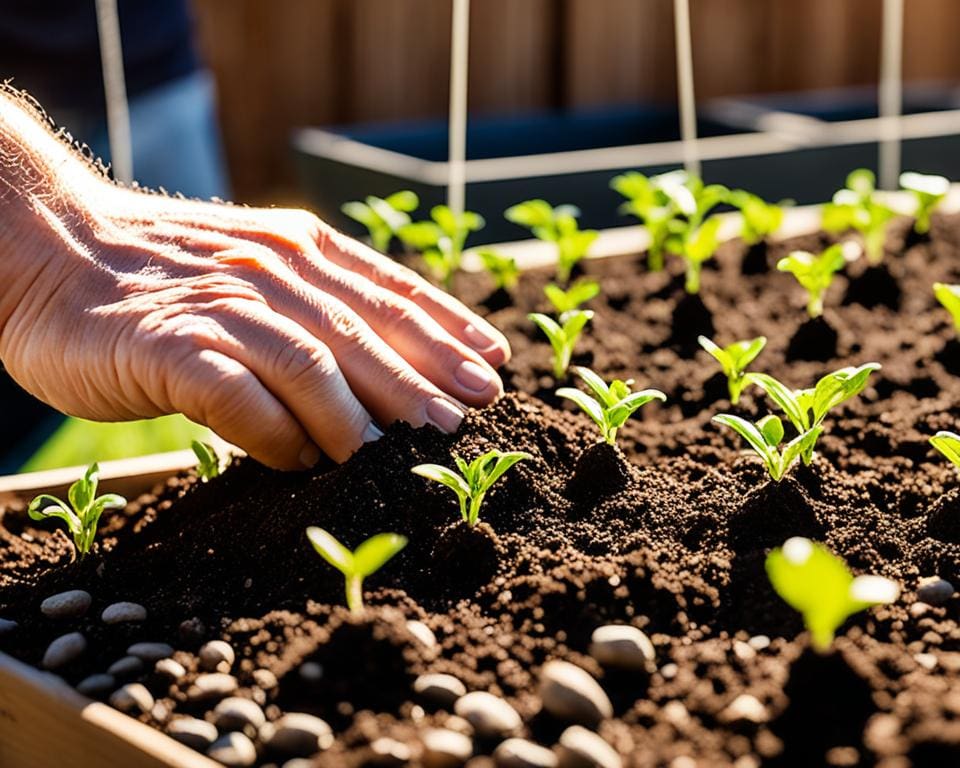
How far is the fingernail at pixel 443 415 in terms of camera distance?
1393 millimetres

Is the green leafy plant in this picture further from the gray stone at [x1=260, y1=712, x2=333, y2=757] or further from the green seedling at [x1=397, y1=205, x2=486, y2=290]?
the green seedling at [x1=397, y1=205, x2=486, y2=290]

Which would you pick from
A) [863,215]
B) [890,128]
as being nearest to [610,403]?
[863,215]

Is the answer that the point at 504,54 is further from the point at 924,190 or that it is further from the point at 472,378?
the point at 472,378

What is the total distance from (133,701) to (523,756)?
0.35 m

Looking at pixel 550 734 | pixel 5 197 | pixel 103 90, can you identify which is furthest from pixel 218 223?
pixel 103 90

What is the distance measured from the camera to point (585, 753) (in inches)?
35.9

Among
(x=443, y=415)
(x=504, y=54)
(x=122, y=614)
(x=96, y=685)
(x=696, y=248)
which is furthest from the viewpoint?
(x=504, y=54)

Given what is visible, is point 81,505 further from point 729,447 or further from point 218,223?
point 729,447

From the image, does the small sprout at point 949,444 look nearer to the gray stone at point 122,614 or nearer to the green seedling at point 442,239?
the gray stone at point 122,614

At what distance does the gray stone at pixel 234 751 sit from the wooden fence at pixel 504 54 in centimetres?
397

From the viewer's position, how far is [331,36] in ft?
15.7

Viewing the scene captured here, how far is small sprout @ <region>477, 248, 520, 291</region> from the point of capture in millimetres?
2043

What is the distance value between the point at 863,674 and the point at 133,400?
813 millimetres

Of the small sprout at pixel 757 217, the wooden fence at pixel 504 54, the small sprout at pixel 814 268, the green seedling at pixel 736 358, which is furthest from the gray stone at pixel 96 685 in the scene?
the wooden fence at pixel 504 54
